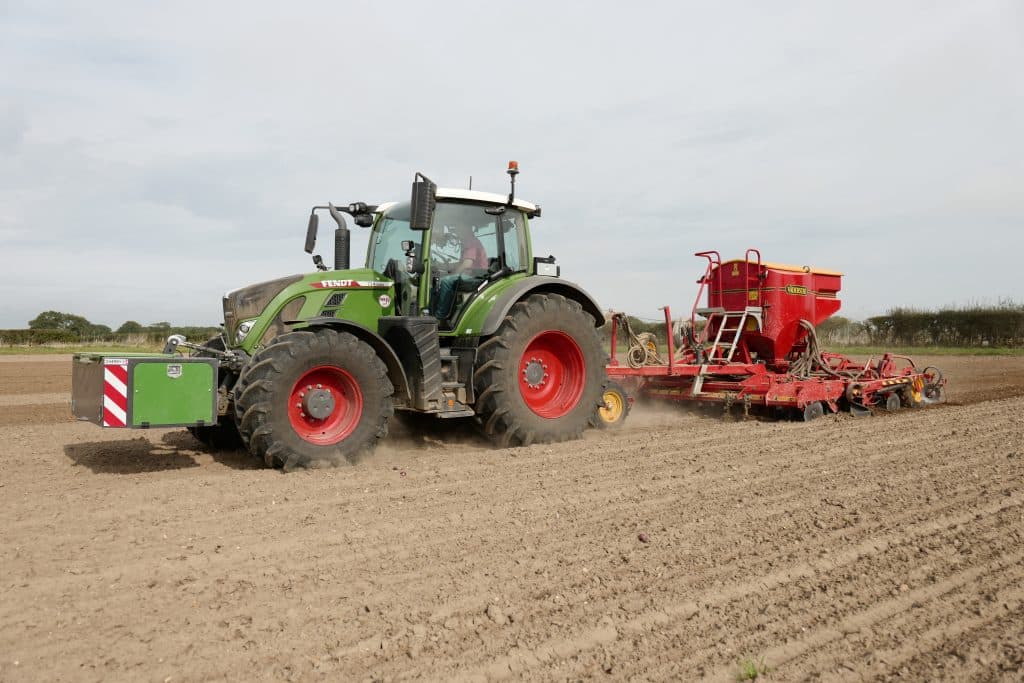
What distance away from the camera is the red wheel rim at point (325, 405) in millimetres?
5824

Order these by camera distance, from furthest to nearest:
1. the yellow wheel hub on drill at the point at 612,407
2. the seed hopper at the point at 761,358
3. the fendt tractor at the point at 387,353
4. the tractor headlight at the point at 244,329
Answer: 1. the seed hopper at the point at 761,358
2. the yellow wheel hub on drill at the point at 612,407
3. the tractor headlight at the point at 244,329
4. the fendt tractor at the point at 387,353

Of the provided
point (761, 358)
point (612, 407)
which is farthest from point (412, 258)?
point (761, 358)

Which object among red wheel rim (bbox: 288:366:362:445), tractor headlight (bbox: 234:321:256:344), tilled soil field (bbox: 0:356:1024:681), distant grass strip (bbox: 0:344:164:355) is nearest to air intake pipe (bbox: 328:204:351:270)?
tractor headlight (bbox: 234:321:256:344)

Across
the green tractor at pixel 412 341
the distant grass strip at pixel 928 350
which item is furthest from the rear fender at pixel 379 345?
the distant grass strip at pixel 928 350

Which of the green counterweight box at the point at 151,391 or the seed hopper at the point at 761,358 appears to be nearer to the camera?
the green counterweight box at the point at 151,391

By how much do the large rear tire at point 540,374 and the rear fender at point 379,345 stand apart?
71 centimetres

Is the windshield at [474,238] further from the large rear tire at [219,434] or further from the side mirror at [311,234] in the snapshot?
the large rear tire at [219,434]

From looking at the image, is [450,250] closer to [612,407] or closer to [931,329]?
[612,407]

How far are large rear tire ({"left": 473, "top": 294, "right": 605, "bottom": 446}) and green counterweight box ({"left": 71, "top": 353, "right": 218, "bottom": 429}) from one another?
2322 millimetres

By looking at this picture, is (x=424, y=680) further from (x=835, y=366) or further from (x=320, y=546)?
(x=835, y=366)

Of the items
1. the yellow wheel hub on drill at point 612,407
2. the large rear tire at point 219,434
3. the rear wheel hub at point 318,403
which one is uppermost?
the rear wheel hub at point 318,403

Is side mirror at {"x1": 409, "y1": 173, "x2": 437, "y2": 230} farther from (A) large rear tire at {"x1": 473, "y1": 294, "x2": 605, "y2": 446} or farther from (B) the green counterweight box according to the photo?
(B) the green counterweight box

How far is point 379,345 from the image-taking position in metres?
6.27

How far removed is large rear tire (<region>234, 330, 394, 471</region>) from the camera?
5.52m
